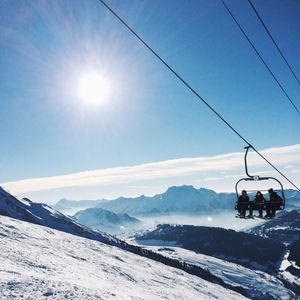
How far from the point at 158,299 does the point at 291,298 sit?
13923 cm

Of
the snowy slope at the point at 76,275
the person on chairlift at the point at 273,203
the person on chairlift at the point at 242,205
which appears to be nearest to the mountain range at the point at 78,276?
the snowy slope at the point at 76,275

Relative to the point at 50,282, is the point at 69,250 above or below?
above


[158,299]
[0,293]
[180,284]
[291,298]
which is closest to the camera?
[0,293]

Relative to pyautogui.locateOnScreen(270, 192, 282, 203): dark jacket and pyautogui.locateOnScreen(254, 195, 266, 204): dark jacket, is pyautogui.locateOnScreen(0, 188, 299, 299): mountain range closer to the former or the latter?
pyautogui.locateOnScreen(254, 195, 266, 204): dark jacket

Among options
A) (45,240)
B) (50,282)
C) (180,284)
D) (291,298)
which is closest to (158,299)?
(50,282)

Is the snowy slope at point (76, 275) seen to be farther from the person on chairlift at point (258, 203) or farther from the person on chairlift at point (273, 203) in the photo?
the person on chairlift at point (273, 203)

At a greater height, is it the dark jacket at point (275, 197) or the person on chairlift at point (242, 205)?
the dark jacket at point (275, 197)

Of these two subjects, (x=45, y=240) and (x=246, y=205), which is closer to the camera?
(x=246, y=205)

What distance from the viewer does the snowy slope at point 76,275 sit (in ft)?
186

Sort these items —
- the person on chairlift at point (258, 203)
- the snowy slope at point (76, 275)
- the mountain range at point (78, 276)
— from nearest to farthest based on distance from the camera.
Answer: the person on chairlift at point (258, 203) < the snowy slope at point (76, 275) < the mountain range at point (78, 276)

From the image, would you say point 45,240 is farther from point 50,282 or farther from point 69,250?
point 50,282

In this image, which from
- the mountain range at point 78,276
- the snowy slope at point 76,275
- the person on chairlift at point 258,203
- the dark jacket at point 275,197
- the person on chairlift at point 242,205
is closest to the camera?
the dark jacket at point 275,197

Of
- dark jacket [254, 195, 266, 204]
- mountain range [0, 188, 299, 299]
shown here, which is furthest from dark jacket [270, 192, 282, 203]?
mountain range [0, 188, 299, 299]

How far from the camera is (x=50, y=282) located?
63.1 meters
